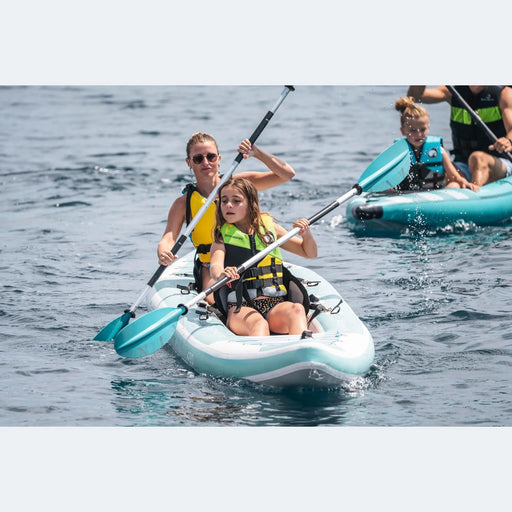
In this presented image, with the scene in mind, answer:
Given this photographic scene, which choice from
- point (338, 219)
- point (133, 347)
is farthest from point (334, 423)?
point (338, 219)

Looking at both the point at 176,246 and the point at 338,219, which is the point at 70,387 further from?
the point at 338,219

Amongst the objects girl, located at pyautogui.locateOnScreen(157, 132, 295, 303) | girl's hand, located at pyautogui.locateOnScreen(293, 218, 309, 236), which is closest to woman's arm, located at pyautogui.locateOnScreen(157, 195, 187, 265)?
girl, located at pyautogui.locateOnScreen(157, 132, 295, 303)

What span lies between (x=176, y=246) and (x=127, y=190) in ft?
16.9

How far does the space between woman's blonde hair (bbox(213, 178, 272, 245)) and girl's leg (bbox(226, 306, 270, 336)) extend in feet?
1.42

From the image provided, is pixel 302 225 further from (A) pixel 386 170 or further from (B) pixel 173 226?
(A) pixel 386 170

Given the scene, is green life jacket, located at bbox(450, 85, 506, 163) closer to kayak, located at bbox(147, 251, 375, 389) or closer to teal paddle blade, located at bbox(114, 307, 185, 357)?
kayak, located at bbox(147, 251, 375, 389)

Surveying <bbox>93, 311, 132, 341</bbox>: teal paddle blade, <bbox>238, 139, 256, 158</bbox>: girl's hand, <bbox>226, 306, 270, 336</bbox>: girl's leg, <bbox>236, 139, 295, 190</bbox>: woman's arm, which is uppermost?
<bbox>238, 139, 256, 158</bbox>: girl's hand

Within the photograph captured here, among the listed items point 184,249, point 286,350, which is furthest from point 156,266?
point 286,350

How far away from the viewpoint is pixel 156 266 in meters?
8.59

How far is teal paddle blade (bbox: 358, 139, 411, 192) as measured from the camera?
22.5 ft

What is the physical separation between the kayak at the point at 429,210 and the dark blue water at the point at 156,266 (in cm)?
16

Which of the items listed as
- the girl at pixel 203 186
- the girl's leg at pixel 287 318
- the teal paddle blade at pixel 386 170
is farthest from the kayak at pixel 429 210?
the girl's leg at pixel 287 318

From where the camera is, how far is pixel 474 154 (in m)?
9.62
